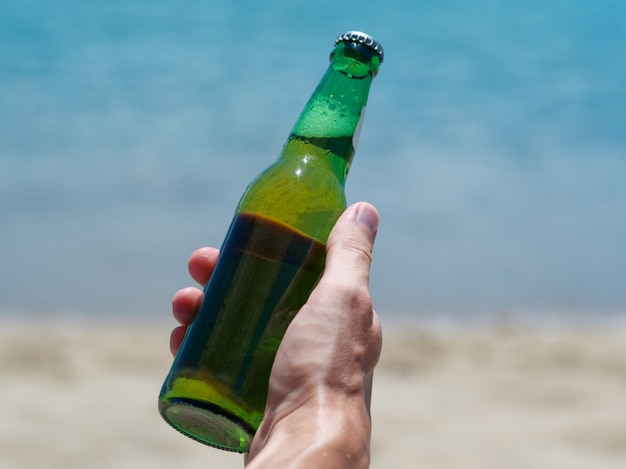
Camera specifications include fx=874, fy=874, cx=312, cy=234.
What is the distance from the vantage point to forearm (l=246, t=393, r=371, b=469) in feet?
4.46

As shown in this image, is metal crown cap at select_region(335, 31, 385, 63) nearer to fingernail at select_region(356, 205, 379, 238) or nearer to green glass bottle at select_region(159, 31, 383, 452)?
green glass bottle at select_region(159, 31, 383, 452)

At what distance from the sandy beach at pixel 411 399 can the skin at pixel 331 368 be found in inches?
84.7

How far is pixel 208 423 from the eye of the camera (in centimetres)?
166

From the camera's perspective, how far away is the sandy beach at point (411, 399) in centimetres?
368

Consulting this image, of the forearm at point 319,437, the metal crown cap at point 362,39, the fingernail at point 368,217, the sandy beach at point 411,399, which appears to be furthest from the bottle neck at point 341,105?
the sandy beach at point 411,399

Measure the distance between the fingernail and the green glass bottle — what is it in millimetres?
48

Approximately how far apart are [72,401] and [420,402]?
5.44 ft

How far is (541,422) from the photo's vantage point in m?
4.03

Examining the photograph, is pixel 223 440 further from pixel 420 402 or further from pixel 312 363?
pixel 420 402

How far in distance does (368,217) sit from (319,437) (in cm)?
50

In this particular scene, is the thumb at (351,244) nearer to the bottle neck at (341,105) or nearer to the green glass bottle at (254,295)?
the green glass bottle at (254,295)

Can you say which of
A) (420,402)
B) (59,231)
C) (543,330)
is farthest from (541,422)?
(59,231)

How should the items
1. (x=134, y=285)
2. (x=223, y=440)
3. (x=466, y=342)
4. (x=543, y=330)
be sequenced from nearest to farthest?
(x=223, y=440)
(x=466, y=342)
(x=543, y=330)
(x=134, y=285)

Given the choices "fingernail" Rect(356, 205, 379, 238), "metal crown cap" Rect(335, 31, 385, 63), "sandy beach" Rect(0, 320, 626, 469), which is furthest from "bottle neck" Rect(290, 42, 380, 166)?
"sandy beach" Rect(0, 320, 626, 469)
